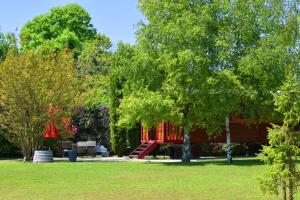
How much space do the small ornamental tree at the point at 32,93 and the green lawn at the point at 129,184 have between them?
22.5 ft

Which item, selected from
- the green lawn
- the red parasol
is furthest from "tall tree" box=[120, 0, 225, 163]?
the red parasol

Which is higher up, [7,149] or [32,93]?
[32,93]

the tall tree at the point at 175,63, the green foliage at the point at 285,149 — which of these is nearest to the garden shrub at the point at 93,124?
the tall tree at the point at 175,63

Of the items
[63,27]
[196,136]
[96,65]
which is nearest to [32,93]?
[196,136]

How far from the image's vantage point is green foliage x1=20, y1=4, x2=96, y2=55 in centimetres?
5853

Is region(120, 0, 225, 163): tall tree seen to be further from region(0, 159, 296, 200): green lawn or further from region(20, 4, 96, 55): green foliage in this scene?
region(20, 4, 96, 55): green foliage

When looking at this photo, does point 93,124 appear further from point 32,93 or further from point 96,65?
point 96,65

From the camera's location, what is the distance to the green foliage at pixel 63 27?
192 ft

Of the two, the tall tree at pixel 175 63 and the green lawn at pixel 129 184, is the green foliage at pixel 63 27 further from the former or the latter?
the green lawn at pixel 129 184

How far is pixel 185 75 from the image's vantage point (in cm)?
2655

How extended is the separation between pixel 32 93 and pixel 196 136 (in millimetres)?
10202

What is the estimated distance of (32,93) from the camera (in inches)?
1152

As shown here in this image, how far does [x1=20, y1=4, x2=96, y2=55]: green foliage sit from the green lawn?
36.6 meters

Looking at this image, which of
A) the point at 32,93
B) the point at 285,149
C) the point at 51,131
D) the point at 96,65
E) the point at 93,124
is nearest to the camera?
the point at 285,149
